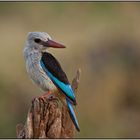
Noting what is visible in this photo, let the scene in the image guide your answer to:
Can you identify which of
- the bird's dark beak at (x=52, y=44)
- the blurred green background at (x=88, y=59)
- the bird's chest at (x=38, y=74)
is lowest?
the blurred green background at (x=88, y=59)

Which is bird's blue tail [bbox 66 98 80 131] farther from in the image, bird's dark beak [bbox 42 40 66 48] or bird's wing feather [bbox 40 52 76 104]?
bird's dark beak [bbox 42 40 66 48]

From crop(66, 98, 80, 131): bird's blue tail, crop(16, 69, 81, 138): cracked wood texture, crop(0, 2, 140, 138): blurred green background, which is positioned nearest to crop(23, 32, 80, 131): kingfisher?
crop(66, 98, 80, 131): bird's blue tail

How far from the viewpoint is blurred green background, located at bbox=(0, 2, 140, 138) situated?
1523cm

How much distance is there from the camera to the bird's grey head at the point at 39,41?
9.86m

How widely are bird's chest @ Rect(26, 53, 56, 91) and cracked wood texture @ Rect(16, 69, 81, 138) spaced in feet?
1.76

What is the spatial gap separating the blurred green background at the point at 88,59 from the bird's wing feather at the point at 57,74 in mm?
3887

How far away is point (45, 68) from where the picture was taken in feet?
32.7

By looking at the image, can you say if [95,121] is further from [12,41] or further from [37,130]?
[37,130]

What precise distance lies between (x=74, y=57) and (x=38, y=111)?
24.6 ft

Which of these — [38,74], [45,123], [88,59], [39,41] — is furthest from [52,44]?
[88,59]

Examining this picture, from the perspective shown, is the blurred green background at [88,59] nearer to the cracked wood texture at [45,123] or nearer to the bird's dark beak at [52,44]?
the bird's dark beak at [52,44]

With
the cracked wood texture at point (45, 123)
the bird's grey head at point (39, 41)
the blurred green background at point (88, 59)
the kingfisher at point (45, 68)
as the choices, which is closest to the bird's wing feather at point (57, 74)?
the kingfisher at point (45, 68)

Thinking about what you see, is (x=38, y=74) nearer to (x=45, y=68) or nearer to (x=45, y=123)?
(x=45, y=68)

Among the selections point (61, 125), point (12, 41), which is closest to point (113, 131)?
point (12, 41)
